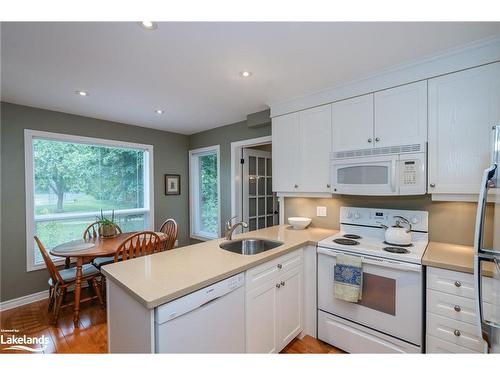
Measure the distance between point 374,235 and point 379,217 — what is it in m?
0.18

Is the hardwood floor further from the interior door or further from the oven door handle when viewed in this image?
the interior door

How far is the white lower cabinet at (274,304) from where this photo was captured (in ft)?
4.94

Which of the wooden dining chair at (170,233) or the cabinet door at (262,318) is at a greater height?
the wooden dining chair at (170,233)

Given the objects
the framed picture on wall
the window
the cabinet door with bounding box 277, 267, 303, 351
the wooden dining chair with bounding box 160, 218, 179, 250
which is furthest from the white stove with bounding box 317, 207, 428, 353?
the framed picture on wall

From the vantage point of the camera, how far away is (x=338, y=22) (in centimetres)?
134

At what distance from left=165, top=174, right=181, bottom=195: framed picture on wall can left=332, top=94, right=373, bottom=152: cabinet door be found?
2.90m

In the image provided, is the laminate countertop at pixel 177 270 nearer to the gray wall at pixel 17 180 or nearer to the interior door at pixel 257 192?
the interior door at pixel 257 192

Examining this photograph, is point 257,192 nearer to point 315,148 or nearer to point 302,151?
point 302,151

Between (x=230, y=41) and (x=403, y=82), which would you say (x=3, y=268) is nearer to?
(x=230, y=41)

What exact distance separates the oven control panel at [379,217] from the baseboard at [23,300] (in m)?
3.73

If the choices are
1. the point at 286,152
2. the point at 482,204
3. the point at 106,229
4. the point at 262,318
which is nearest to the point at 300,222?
the point at 286,152

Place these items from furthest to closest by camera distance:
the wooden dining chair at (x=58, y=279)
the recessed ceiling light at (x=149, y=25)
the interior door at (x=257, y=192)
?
the interior door at (x=257, y=192) < the wooden dining chair at (x=58, y=279) < the recessed ceiling light at (x=149, y=25)
